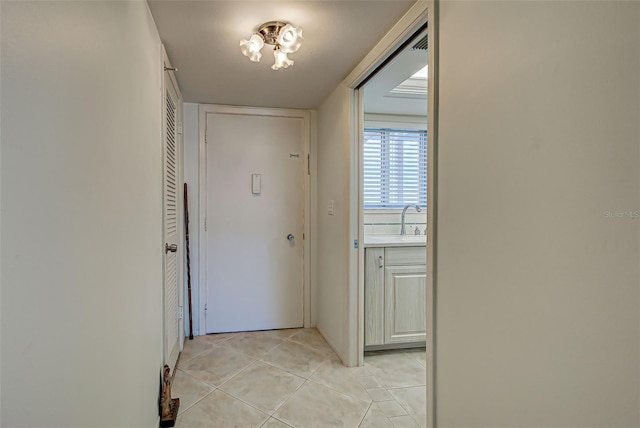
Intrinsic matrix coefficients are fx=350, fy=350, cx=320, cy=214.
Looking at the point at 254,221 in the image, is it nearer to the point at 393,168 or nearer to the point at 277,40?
the point at 393,168

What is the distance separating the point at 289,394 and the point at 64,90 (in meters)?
2.05

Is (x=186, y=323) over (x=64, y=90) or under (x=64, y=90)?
under

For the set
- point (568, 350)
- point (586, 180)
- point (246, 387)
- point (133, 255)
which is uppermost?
point (586, 180)

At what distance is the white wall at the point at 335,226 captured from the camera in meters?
2.60

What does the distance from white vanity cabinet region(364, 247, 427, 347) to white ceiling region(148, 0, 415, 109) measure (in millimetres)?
1374

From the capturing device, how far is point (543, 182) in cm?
97

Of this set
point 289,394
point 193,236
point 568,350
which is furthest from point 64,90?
point 193,236

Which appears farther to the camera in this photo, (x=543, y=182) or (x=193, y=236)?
(x=193, y=236)

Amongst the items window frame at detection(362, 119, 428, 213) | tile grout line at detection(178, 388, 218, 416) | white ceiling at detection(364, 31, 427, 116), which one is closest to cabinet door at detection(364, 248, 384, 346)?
window frame at detection(362, 119, 428, 213)

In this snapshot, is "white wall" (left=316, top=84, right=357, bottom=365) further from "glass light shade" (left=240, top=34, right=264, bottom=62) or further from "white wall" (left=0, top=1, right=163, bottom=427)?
"white wall" (left=0, top=1, right=163, bottom=427)

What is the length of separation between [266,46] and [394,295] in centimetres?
197

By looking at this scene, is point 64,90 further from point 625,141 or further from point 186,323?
point 186,323

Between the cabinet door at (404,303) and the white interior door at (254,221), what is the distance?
1.07 meters

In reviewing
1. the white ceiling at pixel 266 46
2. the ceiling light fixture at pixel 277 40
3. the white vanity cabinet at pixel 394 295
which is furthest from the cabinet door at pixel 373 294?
the ceiling light fixture at pixel 277 40
